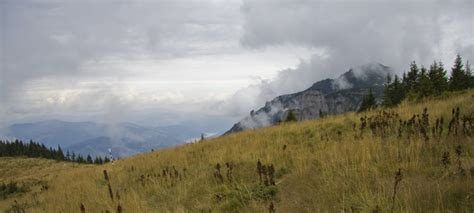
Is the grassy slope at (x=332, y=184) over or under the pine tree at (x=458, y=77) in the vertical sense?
under

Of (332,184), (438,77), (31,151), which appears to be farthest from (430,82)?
(31,151)

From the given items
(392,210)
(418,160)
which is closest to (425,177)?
(418,160)

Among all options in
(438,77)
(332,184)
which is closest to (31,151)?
(438,77)

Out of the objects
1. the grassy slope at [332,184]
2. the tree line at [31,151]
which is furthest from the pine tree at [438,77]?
the tree line at [31,151]

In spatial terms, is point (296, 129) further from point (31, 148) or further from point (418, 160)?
point (31, 148)

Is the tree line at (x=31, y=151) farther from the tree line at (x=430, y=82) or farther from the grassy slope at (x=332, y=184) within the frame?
the grassy slope at (x=332, y=184)

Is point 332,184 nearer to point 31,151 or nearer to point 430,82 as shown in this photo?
point 430,82

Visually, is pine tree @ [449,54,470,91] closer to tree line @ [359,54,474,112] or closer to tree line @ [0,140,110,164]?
tree line @ [359,54,474,112]

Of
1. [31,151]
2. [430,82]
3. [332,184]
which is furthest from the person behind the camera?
[31,151]

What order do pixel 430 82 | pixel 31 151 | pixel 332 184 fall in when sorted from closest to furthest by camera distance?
pixel 332 184 → pixel 430 82 → pixel 31 151

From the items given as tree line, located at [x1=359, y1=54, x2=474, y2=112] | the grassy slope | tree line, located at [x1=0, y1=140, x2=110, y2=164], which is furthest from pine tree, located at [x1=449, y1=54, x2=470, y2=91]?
tree line, located at [x1=0, y1=140, x2=110, y2=164]

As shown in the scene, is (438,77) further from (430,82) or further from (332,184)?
(332,184)

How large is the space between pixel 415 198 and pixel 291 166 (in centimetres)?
335

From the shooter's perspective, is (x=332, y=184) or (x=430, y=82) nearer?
(x=332, y=184)
